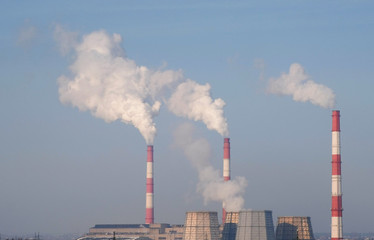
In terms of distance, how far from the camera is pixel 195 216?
4498 inches

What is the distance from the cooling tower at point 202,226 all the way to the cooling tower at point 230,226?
3.34 metres

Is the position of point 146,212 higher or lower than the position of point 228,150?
lower

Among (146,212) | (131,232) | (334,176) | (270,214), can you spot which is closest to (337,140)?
(334,176)

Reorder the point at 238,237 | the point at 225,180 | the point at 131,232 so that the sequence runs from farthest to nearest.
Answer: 1. the point at 131,232
2. the point at 225,180
3. the point at 238,237

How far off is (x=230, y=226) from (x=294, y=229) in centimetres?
933

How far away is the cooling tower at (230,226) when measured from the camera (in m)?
117

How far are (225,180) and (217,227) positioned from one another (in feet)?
43.1

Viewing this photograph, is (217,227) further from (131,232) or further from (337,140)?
(131,232)

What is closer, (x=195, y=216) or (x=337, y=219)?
(x=337, y=219)

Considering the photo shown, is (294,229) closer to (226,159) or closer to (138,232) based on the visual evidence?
(226,159)

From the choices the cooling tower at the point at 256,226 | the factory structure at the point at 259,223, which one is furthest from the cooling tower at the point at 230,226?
the cooling tower at the point at 256,226

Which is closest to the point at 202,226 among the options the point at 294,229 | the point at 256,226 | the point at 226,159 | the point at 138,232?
the point at 256,226

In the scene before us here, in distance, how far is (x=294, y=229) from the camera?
374 ft

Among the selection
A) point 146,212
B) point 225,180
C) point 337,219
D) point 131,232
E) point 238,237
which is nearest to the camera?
point 337,219
